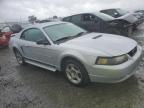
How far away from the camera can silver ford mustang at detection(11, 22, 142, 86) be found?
3.40 m

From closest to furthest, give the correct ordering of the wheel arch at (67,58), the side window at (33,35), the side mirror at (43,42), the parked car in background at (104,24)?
the wheel arch at (67,58) < the side mirror at (43,42) < the side window at (33,35) < the parked car in background at (104,24)

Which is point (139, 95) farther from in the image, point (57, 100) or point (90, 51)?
point (57, 100)

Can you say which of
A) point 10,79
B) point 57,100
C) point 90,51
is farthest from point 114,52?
point 10,79

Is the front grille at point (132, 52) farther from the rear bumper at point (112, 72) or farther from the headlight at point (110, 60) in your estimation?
the headlight at point (110, 60)

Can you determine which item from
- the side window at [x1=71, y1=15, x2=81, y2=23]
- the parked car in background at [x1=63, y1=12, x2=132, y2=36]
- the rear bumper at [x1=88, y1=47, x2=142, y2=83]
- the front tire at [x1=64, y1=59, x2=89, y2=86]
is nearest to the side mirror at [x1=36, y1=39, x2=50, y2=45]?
the front tire at [x1=64, y1=59, x2=89, y2=86]

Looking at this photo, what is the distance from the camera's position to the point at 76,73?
12.9ft

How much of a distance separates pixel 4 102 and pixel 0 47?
6619mm

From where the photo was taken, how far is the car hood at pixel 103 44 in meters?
3.51

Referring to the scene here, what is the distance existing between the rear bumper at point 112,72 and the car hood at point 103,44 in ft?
0.86

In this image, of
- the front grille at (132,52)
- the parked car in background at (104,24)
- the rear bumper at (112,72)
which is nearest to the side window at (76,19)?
the parked car in background at (104,24)

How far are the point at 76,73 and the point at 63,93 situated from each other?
540 millimetres

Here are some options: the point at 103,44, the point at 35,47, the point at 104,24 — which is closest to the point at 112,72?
the point at 103,44

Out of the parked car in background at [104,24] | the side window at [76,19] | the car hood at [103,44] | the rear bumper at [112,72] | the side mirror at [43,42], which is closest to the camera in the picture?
the rear bumper at [112,72]

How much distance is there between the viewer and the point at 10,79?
5133 mm
